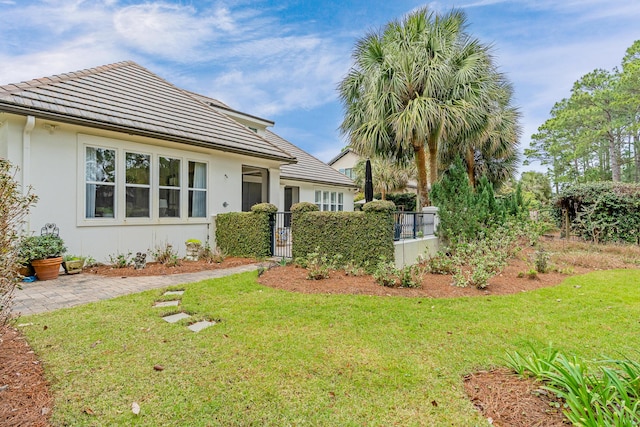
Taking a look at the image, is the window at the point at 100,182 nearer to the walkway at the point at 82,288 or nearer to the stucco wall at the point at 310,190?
the walkway at the point at 82,288

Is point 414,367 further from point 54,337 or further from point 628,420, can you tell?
point 54,337

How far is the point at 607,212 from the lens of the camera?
1206cm

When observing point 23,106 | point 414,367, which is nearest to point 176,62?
point 23,106

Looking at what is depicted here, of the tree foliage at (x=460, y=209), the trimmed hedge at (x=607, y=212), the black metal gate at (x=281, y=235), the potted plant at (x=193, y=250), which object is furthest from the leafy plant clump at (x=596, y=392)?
the trimmed hedge at (x=607, y=212)

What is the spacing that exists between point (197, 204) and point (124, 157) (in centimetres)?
246

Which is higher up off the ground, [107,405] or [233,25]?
[233,25]

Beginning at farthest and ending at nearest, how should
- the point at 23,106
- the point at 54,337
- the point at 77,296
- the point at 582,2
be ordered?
the point at 582,2
the point at 23,106
the point at 77,296
the point at 54,337

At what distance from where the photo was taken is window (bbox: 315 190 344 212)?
707 inches

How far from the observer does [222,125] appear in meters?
11.4

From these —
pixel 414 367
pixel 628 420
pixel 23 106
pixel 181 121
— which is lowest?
pixel 414 367

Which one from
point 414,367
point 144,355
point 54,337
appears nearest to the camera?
point 414,367

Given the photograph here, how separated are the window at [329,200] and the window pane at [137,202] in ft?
32.9

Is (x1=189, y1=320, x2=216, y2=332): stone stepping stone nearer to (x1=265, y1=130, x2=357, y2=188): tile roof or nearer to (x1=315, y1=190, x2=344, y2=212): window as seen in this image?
(x1=265, y1=130, x2=357, y2=188): tile roof

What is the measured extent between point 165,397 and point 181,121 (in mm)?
9224
